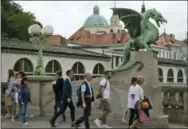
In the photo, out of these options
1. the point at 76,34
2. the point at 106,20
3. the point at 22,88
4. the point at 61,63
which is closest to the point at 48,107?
the point at 22,88

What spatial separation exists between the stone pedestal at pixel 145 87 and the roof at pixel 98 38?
78.7 metres

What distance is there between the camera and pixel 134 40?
45.3 ft

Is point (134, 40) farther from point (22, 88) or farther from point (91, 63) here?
point (91, 63)

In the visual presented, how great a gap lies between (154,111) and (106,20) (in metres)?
128

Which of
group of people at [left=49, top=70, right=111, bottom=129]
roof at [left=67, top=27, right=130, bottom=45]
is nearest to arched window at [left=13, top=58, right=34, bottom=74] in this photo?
group of people at [left=49, top=70, right=111, bottom=129]

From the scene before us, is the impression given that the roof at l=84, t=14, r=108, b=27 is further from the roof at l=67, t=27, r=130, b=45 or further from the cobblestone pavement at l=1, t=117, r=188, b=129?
the cobblestone pavement at l=1, t=117, r=188, b=129

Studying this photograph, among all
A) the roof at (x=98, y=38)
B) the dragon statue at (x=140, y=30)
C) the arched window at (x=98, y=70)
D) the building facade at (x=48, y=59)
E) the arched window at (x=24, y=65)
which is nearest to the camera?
the dragon statue at (x=140, y=30)

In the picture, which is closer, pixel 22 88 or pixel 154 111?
pixel 22 88

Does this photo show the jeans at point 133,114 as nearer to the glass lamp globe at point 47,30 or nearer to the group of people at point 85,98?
the group of people at point 85,98

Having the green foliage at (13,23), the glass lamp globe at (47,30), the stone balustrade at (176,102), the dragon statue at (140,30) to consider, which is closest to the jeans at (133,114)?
the dragon statue at (140,30)

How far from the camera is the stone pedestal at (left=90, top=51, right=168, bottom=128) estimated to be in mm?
12891

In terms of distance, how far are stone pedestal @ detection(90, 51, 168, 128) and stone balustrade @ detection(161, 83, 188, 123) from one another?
5.57ft

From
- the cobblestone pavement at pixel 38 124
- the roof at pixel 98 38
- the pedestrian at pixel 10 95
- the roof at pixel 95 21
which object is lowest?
the cobblestone pavement at pixel 38 124

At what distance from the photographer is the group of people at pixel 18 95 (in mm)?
11805
